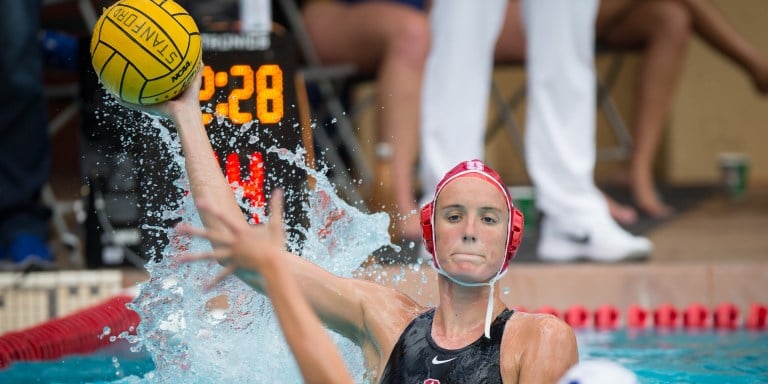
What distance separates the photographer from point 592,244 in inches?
175

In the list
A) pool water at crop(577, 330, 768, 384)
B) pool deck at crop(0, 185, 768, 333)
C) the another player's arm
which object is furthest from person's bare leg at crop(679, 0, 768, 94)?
the another player's arm

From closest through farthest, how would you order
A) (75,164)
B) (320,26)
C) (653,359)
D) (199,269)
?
1. (199,269)
2. (653,359)
3. (320,26)
4. (75,164)

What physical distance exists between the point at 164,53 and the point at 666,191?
531 cm

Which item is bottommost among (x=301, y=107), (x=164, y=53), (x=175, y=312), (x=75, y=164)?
(x=75, y=164)

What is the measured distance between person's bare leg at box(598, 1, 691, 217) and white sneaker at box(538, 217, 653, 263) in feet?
4.20

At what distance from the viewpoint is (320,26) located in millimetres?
5441

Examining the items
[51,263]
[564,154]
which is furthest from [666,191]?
[51,263]

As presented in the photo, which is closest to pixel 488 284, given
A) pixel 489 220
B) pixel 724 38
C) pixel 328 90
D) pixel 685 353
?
pixel 489 220

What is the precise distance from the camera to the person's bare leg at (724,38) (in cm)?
577

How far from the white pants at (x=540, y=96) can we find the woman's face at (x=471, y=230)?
6.81 feet

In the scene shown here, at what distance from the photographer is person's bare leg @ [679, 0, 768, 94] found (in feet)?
18.9

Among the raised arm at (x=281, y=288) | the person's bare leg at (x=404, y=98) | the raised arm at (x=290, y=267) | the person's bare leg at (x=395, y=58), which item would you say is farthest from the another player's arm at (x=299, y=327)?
the person's bare leg at (x=404, y=98)

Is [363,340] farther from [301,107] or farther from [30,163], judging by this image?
[30,163]

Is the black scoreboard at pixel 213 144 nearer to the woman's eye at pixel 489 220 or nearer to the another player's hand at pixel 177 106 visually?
the another player's hand at pixel 177 106
